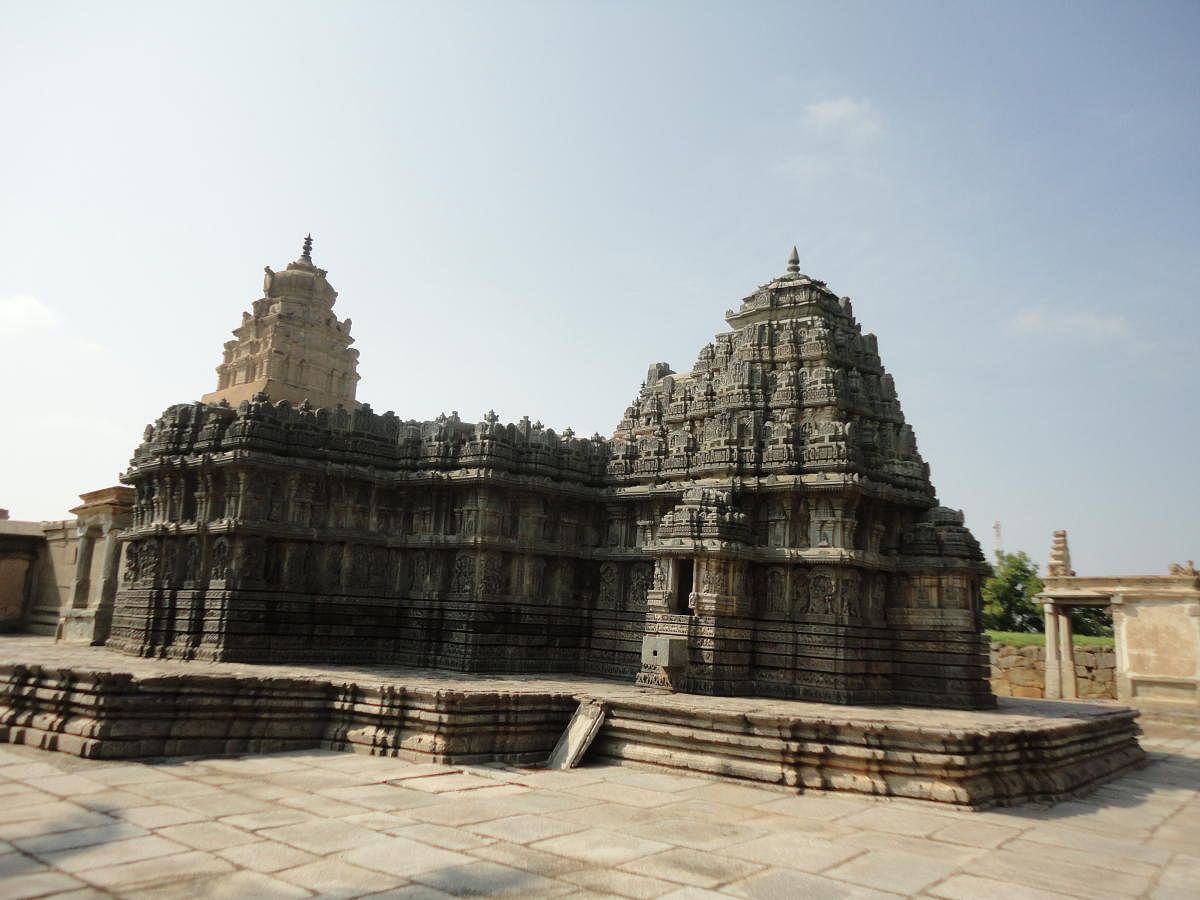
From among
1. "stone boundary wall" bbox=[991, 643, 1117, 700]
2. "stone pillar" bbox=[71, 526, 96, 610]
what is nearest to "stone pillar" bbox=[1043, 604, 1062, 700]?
"stone boundary wall" bbox=[991, 643, 1117, 700]

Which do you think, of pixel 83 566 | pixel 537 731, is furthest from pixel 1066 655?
pixel 83 566

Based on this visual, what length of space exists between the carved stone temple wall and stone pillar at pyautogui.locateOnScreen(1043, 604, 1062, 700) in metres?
12.5

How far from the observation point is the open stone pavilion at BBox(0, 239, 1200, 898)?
316 inches

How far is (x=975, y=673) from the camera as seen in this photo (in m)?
17.5

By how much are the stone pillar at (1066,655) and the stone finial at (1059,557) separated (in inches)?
62.9

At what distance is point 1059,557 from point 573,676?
22159 millimetres

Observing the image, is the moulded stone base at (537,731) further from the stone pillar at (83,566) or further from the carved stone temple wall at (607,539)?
the stone pillar at (83,566)

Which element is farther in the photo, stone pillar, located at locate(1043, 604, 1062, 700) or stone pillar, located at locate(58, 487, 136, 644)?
stone pillar, located at locate(1043, 604, 1062, 700)

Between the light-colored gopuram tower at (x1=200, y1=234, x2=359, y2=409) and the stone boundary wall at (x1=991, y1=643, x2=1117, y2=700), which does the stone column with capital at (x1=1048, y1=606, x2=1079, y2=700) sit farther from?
the light-colored gopuram tower at (x1=200, y1=234, x2=359, y2=409)

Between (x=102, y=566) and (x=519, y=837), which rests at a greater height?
(x=102, y=566)

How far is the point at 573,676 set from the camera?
63.9 feet

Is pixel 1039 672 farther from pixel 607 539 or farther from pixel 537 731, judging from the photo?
pixel 537 731

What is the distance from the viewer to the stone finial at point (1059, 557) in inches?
1188

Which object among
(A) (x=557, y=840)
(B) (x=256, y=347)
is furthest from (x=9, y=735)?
(B) (x=256, y=347)
